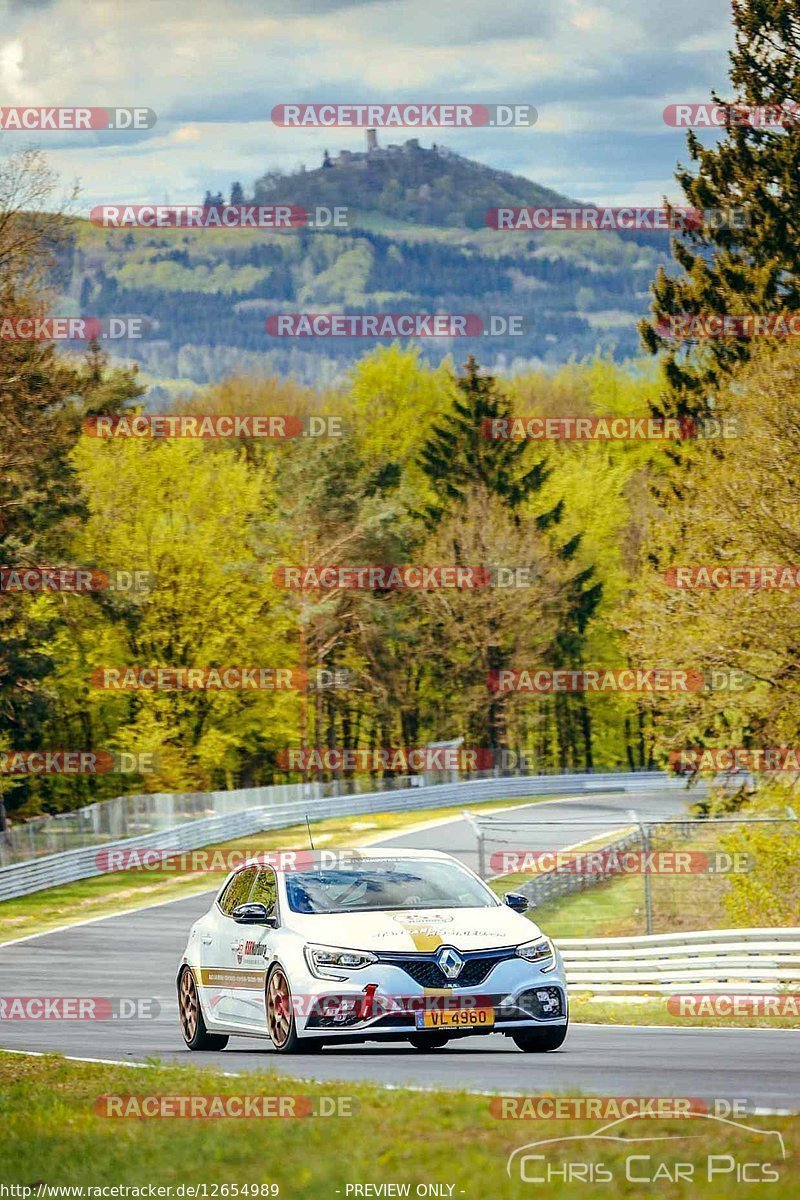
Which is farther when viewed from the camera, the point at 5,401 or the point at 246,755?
the point at 246,755

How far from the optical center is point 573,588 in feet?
286

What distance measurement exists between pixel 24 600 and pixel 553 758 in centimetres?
4777

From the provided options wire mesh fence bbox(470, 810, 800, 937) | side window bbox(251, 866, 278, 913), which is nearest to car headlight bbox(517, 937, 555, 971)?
side window bbox(251, 866, 278, 913)

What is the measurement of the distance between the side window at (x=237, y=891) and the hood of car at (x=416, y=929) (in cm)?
135

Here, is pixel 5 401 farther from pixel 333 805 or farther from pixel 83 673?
pixel 83 673

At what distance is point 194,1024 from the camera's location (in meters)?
15.9

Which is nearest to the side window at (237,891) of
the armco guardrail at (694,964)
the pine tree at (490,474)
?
the armco guardrail at (694,964)

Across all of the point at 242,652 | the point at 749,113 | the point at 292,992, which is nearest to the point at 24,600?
the point at 242,652

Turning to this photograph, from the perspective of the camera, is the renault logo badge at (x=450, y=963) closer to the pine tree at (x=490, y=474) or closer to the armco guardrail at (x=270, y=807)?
the armco guardrail at (x=270, y=807)

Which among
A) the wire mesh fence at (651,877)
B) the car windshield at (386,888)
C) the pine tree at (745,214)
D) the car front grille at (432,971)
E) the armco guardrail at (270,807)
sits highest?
the pine tree at (745,214)

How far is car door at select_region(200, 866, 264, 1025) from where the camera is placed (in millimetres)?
14711

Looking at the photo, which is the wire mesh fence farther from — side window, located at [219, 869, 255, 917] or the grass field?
the grass field

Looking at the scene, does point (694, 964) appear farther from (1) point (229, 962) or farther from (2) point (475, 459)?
(2) point (475, 459)

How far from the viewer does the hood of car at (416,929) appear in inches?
526
